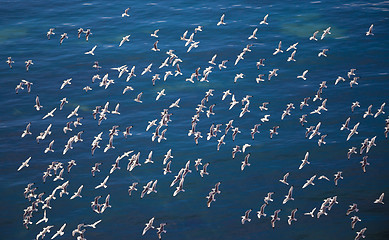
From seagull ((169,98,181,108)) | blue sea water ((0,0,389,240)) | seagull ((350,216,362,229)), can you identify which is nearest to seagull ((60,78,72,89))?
blue sea water ((0,0,389,240))

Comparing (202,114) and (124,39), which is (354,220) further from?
(124,39)

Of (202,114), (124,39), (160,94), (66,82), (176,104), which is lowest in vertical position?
(202,114)

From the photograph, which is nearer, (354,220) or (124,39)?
(354,220)

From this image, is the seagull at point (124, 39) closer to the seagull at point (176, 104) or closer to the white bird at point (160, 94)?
the white bird at point (160, 94)

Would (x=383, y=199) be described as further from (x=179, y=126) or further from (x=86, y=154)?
(x=86, y=154)

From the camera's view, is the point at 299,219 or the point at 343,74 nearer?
the point at 299,219

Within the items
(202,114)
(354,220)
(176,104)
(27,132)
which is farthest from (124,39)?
(354,220)

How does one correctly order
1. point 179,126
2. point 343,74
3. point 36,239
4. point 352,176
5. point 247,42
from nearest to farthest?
point 36,239, point 352,176, point 179,126, point 343,74, point 247,42

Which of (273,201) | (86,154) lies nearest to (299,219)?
(273,201)
